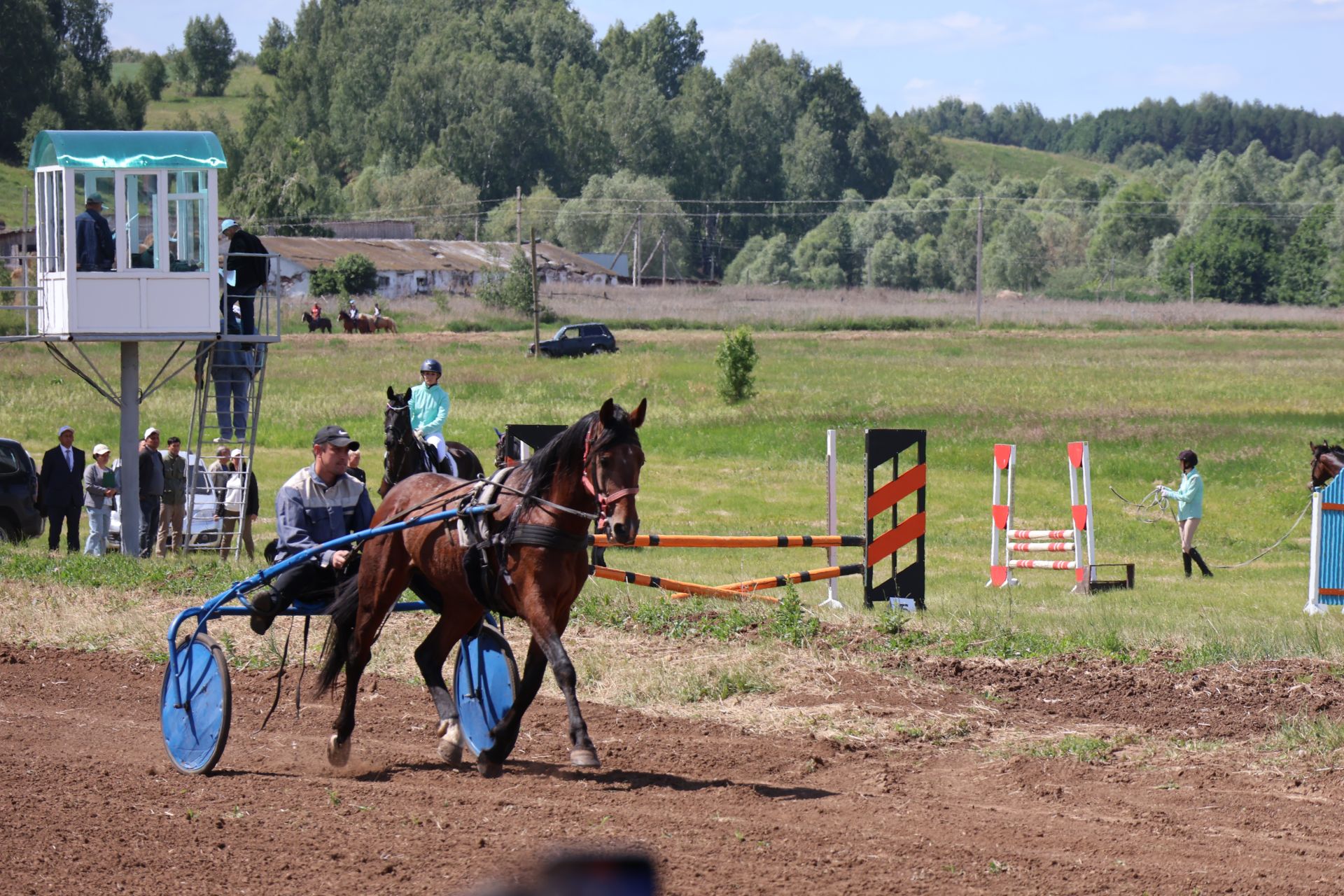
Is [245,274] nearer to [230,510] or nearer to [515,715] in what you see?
[230,510]

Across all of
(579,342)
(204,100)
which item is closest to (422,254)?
(579,342)

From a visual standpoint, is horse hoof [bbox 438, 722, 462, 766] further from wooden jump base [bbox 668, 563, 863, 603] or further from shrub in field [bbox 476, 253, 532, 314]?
shrub in field [bbox 476, 253, 532, 314]

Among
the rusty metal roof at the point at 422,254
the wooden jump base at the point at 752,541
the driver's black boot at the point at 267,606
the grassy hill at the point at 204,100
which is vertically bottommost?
the wooden jump base at the point at 752,541

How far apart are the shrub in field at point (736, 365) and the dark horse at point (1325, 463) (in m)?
20.0

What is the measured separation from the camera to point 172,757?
26.5 ft

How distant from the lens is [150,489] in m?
19.5

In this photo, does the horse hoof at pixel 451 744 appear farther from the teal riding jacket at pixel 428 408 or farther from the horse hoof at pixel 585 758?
the teal riding jacket at pixel 428 408

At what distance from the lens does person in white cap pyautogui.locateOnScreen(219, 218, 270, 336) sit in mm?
19328

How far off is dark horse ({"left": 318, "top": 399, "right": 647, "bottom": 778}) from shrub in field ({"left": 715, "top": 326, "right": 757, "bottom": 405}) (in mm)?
28828

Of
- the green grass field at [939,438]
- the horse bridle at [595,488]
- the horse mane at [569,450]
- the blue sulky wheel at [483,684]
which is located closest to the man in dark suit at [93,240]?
the green grass field at [939,438]

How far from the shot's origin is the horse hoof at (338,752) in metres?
8.13

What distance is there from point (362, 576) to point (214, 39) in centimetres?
17939

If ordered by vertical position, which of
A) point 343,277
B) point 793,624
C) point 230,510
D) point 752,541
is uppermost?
point 343,277

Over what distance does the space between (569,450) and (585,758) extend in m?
1.65
